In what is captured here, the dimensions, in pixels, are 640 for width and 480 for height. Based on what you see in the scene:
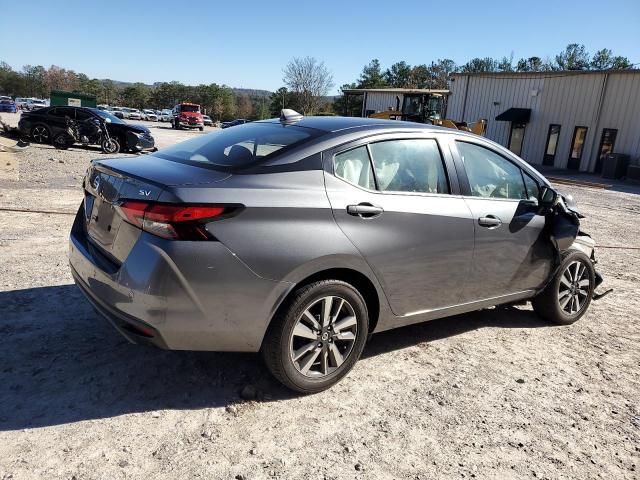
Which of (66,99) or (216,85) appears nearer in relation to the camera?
(66,99)

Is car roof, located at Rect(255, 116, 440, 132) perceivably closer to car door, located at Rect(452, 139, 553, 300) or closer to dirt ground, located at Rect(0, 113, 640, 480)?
car door, located at Rect(452, 139, 553, 300)

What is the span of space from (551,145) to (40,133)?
27200 mm

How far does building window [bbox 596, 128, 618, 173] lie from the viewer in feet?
90.6

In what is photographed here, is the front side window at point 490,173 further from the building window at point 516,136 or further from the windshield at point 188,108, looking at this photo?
the windshield at point 188,108

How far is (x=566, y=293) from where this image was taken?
4754mm

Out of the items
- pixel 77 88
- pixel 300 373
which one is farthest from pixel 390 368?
pixel 77 88

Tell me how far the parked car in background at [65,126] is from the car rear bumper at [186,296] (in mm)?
16005

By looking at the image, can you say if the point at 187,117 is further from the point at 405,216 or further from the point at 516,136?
the point at 405,216

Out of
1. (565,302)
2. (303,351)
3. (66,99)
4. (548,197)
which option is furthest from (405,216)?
(66,99)

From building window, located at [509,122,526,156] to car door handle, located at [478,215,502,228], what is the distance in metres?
31.2

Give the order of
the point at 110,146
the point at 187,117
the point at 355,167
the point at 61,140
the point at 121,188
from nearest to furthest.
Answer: the point at 121,188 < the point at 355,167 < the point at 110,146 < the point at 61,140 < the point at 187,117

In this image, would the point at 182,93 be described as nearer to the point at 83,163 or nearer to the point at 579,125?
the point at 579,125

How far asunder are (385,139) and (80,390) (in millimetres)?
2533

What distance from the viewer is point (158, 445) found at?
266 centimetres
